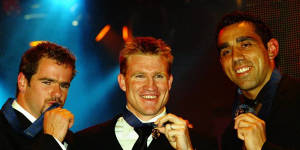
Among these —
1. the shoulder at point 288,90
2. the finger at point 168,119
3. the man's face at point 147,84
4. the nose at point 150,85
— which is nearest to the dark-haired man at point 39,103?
the man's face at point 147,84

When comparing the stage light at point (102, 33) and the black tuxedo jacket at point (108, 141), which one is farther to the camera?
the stage light at point (102, 33)

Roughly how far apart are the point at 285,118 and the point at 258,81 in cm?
52

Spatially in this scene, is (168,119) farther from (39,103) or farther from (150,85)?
(39,103)

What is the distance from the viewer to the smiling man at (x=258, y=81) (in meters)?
3.00

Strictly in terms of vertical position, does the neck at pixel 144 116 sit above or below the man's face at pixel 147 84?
below

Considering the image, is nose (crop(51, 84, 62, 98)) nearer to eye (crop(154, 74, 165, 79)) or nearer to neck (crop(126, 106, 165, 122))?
neck (crop(126, 106, 165, 122))

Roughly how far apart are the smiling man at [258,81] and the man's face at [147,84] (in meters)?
0.69

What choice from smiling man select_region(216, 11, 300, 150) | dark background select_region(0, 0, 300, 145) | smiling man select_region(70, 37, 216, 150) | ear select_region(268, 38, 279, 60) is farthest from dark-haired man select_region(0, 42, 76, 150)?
dark background select_region(0, 0, 300, 145)

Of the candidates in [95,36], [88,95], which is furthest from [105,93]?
[95,36]

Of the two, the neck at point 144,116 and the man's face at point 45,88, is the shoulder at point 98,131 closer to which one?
the neck at point 144,116

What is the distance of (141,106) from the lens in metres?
3.36

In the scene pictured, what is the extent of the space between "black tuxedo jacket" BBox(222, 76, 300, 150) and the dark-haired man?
1777 millimetres

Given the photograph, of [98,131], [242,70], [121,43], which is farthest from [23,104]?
[121,43]

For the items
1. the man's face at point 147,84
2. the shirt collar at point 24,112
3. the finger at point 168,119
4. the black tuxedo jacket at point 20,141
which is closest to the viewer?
the finger at point 168,119
